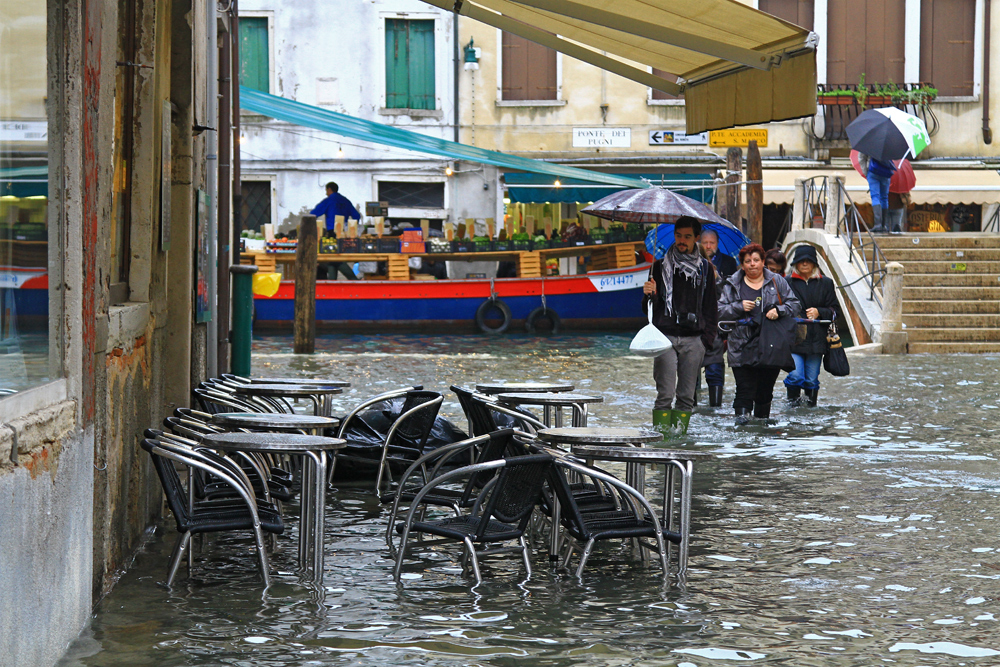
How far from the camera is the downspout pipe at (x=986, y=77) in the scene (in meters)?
25.2

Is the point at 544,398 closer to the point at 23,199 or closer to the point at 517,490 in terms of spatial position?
the point at 517,490

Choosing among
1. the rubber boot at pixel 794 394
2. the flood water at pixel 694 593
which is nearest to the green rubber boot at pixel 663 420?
the flood water at pixel 694 593

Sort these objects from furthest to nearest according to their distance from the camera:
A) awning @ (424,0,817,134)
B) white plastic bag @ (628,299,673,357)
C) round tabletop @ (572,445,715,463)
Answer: white plastic bag @ (628,299,673,357) < awning @ (424,0,817,134) < round tabletop @ (572,445,715,463)

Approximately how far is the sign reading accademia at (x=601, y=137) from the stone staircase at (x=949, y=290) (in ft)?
21.2

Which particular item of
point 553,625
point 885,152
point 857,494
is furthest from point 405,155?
point 553,625

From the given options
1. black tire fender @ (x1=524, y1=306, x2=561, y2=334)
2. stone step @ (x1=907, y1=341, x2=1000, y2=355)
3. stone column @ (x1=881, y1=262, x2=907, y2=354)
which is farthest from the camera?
black tire fender @ (x1=524, y1=306, x2=561, y2=334)

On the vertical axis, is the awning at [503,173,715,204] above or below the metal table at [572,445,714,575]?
above

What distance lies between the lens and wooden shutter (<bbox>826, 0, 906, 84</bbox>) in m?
25.4

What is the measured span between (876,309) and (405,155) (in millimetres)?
10638

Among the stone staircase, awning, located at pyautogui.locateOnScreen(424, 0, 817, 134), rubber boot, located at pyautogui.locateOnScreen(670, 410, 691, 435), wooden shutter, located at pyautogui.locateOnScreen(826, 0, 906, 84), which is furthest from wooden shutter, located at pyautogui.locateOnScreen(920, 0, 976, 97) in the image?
awning, located at pyautogui.locateOnScreen(424, 0, 817, 134)

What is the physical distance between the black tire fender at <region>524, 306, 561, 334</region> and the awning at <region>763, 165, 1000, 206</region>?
4.58 metres

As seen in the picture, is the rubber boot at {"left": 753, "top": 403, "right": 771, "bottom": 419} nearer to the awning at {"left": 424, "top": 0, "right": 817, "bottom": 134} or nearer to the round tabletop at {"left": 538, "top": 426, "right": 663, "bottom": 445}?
the awning at {"left": 424, "top": 0, "right": 817, "bottom": 134}

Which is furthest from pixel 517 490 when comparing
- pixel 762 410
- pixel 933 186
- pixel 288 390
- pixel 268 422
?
pixel 933 186

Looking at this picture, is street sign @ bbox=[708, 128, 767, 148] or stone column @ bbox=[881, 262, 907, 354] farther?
street sign @ bbox=[708, 128, 767, 148]
